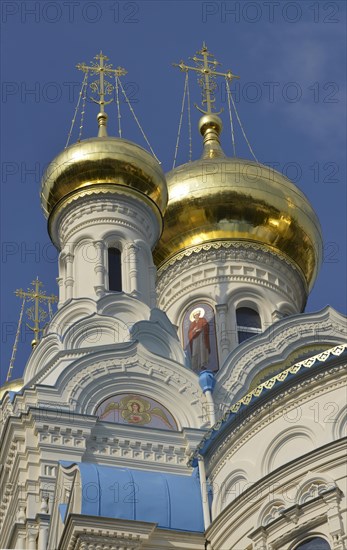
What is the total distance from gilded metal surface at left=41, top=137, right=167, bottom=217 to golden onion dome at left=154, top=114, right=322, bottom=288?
117cm

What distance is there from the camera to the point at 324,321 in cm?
1627

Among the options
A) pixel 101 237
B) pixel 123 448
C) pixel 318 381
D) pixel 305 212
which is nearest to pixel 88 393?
pixel 123 448

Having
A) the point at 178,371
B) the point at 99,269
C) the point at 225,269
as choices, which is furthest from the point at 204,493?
the point at 225,269

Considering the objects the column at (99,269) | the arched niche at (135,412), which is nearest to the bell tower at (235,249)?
the column at (99,269)

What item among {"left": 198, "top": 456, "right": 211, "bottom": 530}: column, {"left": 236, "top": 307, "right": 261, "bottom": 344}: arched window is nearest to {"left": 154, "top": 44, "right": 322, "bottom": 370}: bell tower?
{"left": 236, "top": 307, "right": 261, "bottom": 344}: arched window

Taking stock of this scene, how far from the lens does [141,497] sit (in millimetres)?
11344

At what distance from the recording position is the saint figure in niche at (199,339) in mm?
16875

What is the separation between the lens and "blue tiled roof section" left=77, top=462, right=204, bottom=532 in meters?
11.0

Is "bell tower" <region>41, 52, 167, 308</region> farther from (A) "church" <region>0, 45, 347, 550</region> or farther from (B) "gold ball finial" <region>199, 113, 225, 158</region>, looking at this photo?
(B) "gold ball finial" <region>199, 113, 225, 158</region>

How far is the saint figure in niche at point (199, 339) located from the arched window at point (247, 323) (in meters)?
0.41

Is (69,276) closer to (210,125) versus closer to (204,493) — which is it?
(204,493)

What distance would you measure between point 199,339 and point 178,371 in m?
2.74

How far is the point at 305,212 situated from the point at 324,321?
2370 mm

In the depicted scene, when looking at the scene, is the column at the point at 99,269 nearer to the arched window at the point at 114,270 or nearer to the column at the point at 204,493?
the arched window at the point at 114,270
